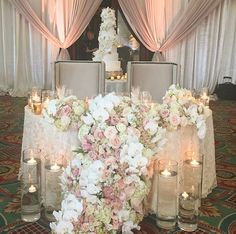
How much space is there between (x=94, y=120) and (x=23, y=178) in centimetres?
72

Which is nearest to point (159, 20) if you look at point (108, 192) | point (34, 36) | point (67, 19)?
point (67, 19)

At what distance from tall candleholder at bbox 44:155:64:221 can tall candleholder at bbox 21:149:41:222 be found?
0.20ft

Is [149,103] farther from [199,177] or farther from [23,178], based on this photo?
[23,178]

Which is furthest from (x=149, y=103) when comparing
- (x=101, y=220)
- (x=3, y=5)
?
(x=3, y=5)

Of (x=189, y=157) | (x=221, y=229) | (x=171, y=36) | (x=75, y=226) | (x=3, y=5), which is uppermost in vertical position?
(x=3, y=5)

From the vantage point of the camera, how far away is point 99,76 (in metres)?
4.33

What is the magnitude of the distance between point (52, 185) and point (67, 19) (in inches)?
221

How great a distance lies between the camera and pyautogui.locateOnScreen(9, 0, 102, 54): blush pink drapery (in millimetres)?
7434

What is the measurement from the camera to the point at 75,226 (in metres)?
2.05

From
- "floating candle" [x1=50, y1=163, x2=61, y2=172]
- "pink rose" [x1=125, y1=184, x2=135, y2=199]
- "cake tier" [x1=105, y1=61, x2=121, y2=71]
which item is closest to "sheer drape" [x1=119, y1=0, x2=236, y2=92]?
"cake tier" [x1=105, y1=61, x2=121, y2=71]

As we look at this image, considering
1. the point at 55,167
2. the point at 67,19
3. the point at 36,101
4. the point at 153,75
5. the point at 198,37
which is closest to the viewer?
the point at 55,167

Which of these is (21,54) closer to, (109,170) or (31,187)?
(31,187)

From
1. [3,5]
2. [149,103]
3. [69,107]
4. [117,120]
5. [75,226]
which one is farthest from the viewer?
[3,5]

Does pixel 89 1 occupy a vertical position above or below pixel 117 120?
above
